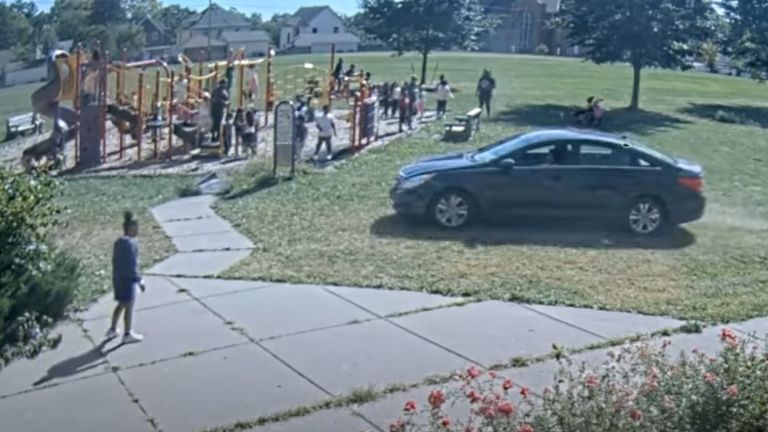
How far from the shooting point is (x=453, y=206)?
13195mm

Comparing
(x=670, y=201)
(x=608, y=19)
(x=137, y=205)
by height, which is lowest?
(x=137, y=205)

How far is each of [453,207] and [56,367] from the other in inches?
277

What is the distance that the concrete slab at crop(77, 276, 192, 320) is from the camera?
900 cm

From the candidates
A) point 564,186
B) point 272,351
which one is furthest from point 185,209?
point 272,351

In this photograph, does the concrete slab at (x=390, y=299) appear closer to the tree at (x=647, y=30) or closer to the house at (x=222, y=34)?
the tree at (x=647, y=30)

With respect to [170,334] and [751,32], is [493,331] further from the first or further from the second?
[751,32]

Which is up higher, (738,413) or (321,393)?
(738,413)

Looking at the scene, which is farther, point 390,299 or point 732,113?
point 732,113

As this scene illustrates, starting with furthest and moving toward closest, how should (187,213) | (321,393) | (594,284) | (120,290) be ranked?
(187,213)
(594,284)
(120,290)
(321,393)

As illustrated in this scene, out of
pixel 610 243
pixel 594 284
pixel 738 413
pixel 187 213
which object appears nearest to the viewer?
pixel 738 413


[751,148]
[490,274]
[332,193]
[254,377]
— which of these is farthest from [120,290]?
[751,148]

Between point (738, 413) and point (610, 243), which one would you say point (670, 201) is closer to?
point (610, 243)

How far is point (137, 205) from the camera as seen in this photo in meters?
16.1

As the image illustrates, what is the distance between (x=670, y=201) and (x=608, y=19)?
2105 cm
